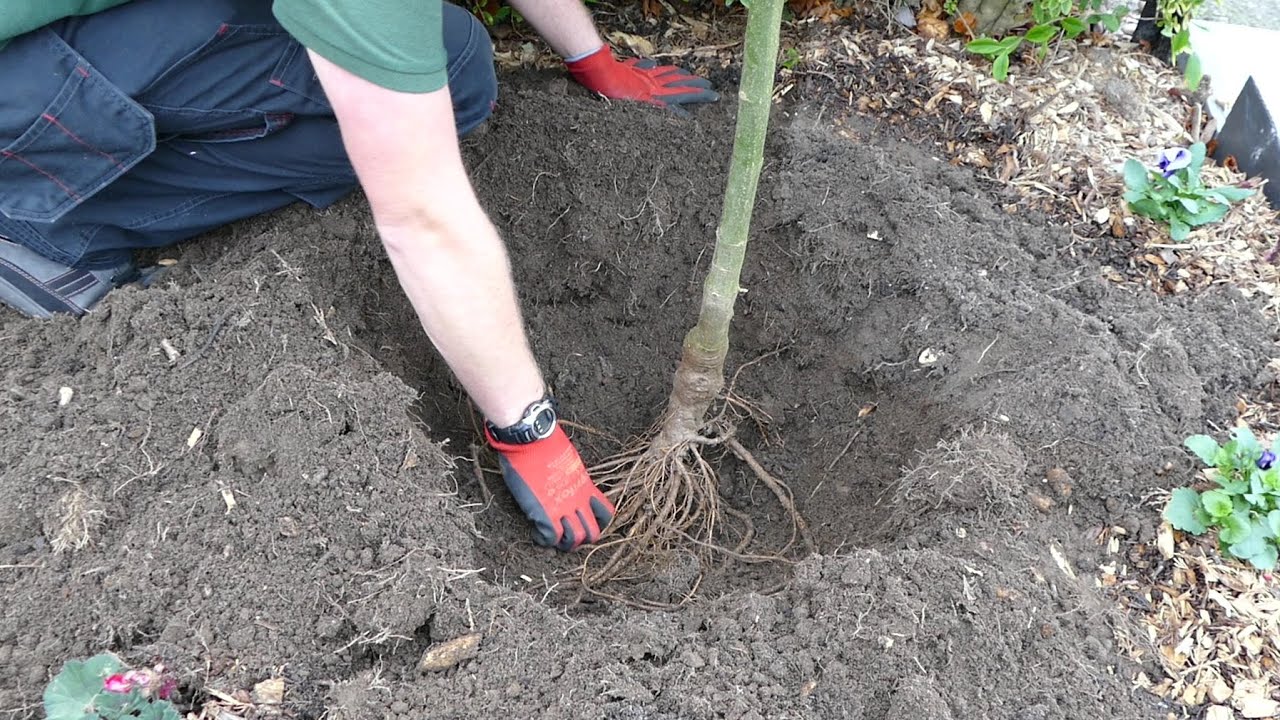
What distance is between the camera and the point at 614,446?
2.26m

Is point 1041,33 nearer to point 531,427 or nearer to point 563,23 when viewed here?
point 563,23

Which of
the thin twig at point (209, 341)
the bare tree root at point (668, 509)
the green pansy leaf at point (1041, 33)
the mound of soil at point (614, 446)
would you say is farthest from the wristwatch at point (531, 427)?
the green pansy leaf at point (1041, 33)

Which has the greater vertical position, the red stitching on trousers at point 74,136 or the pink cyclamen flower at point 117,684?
the red stitching on trousers at point 74,136

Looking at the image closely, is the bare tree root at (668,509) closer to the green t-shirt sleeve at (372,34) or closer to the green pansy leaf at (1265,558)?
the green pansy leaf at (1265,558)

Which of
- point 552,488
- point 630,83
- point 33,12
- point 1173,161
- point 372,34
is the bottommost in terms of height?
point 552,488

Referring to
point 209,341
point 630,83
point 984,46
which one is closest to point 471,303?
point 209,341

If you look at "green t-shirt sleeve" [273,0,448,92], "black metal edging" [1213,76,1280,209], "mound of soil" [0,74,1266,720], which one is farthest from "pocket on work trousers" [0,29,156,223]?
"black metal edging" [1213,76,1280,209]

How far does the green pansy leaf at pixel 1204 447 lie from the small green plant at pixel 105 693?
1872 mm

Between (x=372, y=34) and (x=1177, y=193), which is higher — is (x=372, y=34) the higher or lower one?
the higher one

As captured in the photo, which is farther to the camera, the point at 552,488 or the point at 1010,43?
the point at 1010,43

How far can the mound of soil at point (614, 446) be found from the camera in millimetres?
1439

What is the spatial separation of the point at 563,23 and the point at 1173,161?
175 centimetres

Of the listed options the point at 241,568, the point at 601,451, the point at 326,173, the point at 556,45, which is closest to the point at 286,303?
the point at 326,173

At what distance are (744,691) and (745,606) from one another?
0.17 m
